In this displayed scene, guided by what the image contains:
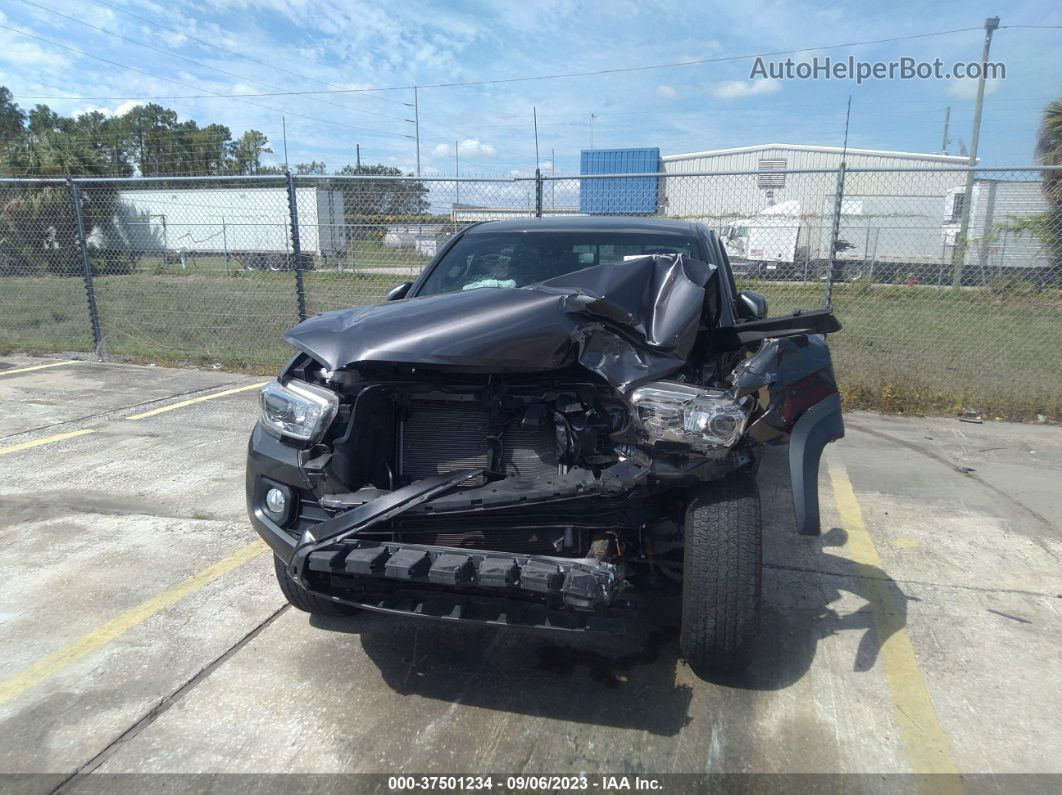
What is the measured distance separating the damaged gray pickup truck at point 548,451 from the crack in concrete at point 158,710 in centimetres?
64

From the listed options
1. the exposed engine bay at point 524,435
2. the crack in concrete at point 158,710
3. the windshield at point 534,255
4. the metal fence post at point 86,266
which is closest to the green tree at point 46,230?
the metal fence post at point 86,266

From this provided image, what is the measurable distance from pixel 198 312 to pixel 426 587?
Result: 420 inches

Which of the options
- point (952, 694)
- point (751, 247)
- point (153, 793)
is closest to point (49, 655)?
point (153, 793)

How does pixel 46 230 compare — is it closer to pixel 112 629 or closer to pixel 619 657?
pixel 112 629

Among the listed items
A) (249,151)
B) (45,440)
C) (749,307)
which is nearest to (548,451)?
(749,307)

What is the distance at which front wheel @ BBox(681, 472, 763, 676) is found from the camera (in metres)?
2.49

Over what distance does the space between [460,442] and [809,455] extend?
4.21 ft

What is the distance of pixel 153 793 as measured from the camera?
2.23 m

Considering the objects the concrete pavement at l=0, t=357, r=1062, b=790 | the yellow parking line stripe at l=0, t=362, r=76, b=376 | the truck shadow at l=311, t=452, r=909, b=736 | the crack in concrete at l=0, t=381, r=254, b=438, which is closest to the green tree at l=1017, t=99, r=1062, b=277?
the concrete pavement at l=0, t=357, r=1062, b=790

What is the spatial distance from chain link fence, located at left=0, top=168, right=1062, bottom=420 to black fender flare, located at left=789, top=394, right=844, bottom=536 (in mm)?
1625

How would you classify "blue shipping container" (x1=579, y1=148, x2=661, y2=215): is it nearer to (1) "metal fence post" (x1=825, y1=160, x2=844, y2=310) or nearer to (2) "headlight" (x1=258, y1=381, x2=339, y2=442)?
(1) "metal fence post" (x1=825, y1=160, x2=844, y2=310)

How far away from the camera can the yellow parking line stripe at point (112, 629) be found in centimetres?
279

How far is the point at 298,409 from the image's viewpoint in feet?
8.82

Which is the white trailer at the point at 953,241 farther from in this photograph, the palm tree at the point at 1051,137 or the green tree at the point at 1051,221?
the palm tree at the point at 1051,137
